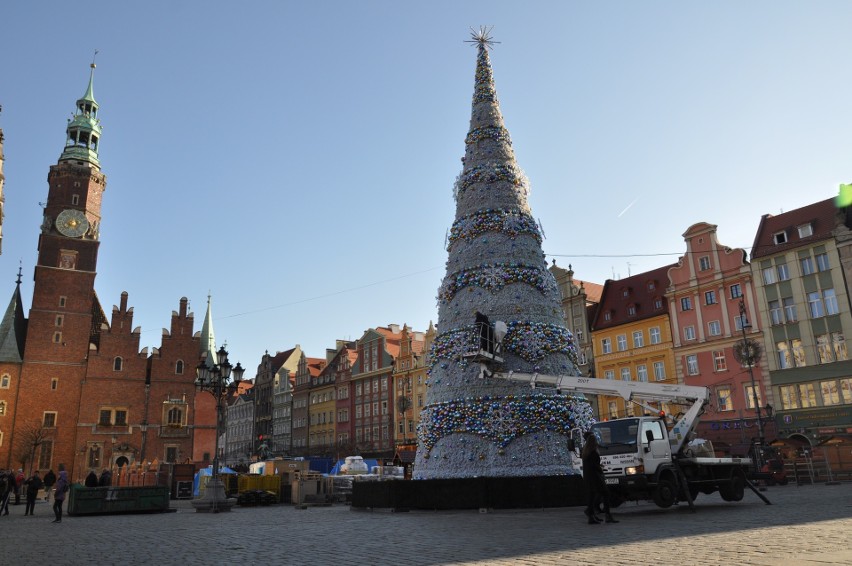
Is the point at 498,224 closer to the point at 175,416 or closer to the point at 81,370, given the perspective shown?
the point at 175,416

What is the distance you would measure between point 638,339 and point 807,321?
12.3 m

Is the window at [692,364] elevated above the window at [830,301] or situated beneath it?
situated beneath

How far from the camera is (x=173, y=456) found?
58.9 meters

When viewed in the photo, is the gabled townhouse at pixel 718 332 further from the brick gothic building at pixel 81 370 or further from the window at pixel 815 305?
the brick gothic building at pixel 81 370

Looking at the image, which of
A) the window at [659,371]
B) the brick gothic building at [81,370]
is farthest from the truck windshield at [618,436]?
the brick gothic building at [81,370]

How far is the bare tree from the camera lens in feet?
172

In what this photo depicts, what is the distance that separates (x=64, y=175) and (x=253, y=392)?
48898mm

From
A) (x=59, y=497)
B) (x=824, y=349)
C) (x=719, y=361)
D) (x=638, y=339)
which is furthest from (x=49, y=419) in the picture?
(x=824, y=349)

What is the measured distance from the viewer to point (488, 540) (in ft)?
32.1

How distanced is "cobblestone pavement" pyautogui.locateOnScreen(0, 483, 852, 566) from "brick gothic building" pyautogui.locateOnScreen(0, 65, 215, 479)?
1775 inches

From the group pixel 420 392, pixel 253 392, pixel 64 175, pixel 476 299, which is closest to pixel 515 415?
pixel 476 299

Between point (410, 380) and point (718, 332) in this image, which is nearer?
point (718, 332)

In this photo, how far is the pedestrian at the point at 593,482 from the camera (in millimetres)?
11969

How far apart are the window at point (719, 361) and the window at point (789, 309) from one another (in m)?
4.66
